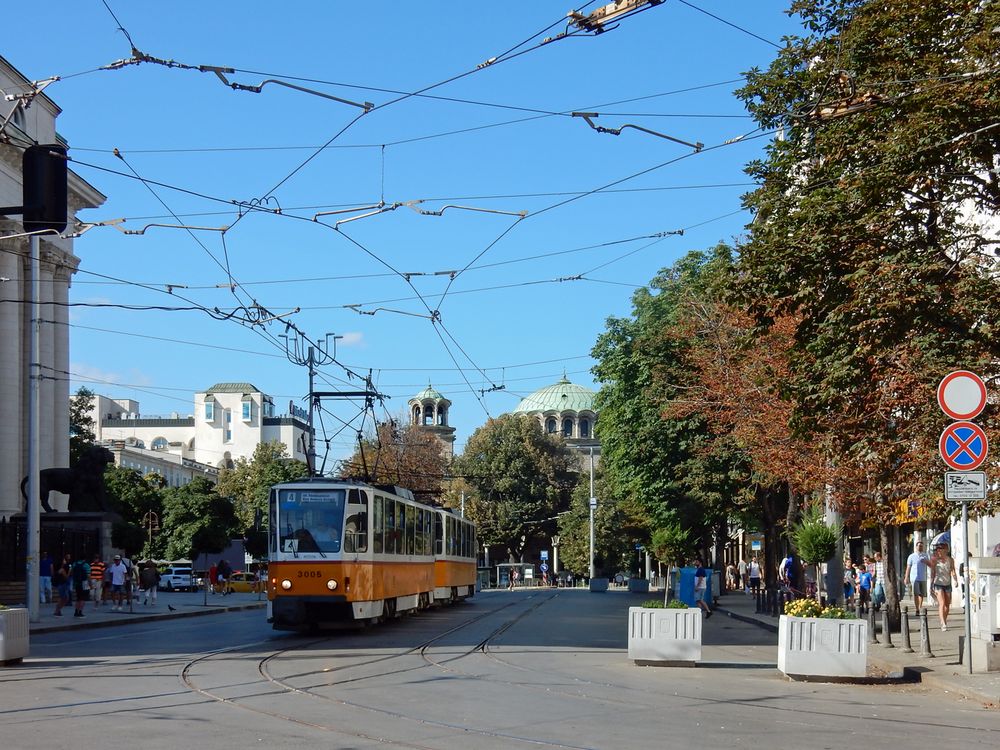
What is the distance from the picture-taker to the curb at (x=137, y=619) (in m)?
27.2

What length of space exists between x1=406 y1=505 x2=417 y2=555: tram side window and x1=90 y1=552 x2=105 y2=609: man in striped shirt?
40.0 feet

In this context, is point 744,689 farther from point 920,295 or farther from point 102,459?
point 102,459

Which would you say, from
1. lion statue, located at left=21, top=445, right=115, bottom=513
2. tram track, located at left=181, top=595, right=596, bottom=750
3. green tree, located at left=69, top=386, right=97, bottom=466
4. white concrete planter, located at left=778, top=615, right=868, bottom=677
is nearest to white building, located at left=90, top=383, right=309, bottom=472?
green tree, located at left=69, top=386, right=97, bottom=466

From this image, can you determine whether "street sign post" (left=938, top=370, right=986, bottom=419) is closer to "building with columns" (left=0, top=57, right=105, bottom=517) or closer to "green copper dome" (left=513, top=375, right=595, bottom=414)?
"building with columns" (left=0, top=57, right=105, bottom=517)

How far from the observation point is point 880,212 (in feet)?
50.9

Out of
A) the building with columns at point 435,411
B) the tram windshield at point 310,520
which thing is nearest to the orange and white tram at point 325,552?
the tram windshield at point 310,520

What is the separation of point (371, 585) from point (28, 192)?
521 inches

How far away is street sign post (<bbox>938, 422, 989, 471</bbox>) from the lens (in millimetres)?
15281

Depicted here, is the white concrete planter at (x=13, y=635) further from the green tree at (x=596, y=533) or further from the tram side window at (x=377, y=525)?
the green tree at (x=596, y=533)

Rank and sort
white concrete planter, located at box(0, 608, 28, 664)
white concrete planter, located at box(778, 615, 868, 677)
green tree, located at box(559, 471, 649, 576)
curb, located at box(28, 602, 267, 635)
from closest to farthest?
1. white concrete planter, located at box(778, 615, 868, 677)
2. white concrete planter, located at box(0, 608, 28, 664)
3. curb, located at box(28, 602, 267, 635)
4. green tree, located at box(559, 471, 649, 576)

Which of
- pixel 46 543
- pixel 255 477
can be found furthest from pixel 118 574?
pixel 255 477

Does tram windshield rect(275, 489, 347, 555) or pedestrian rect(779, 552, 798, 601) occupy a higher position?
tram windshield rect(275, 489, 347, 555)

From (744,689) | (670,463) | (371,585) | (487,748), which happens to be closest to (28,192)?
(487,748)

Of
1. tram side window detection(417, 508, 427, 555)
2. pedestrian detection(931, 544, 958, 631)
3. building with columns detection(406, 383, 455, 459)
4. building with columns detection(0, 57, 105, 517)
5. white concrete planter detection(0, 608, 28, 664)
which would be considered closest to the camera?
white concrete planter detection(0, 608, 28, 664)
